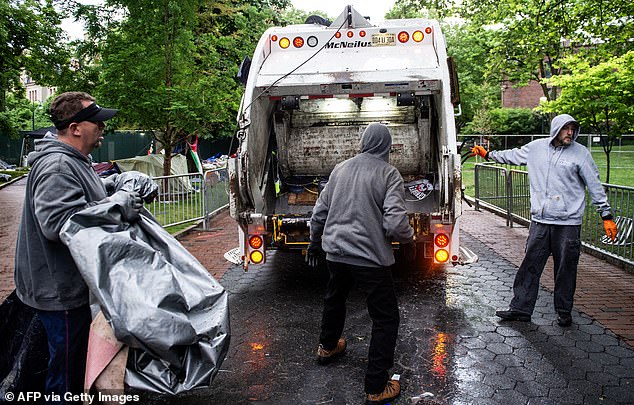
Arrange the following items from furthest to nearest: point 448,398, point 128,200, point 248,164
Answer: point 248,164
point 448,398
point 128,200

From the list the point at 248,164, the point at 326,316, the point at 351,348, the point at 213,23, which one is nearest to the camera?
the point at 326,316

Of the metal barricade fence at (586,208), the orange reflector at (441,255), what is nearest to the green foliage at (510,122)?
the metal barricade fence at (586,208)

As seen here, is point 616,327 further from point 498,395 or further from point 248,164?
point 248,164

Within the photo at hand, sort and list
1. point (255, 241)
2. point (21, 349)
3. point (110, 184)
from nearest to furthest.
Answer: point (21, 349) → point (110, 184) → point (255, 241)

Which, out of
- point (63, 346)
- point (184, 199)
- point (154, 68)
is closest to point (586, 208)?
point (184, 199)

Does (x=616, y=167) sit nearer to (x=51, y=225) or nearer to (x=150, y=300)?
(x=150, y=300)

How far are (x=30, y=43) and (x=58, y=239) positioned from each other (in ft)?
47.6

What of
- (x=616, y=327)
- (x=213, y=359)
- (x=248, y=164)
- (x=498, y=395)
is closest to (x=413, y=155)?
(x=248, y=164)

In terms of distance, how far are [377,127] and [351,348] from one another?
67.1 inches

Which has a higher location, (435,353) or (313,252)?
(313,252)

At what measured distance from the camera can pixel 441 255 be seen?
5277 millimetres

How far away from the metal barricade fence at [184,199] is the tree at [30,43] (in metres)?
4.05

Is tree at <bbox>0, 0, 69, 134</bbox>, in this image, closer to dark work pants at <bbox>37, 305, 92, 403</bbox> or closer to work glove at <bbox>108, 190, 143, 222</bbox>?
work glove at <bbox>108, 190, 143, 222</bbox>

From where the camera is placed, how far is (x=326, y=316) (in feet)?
12.8
